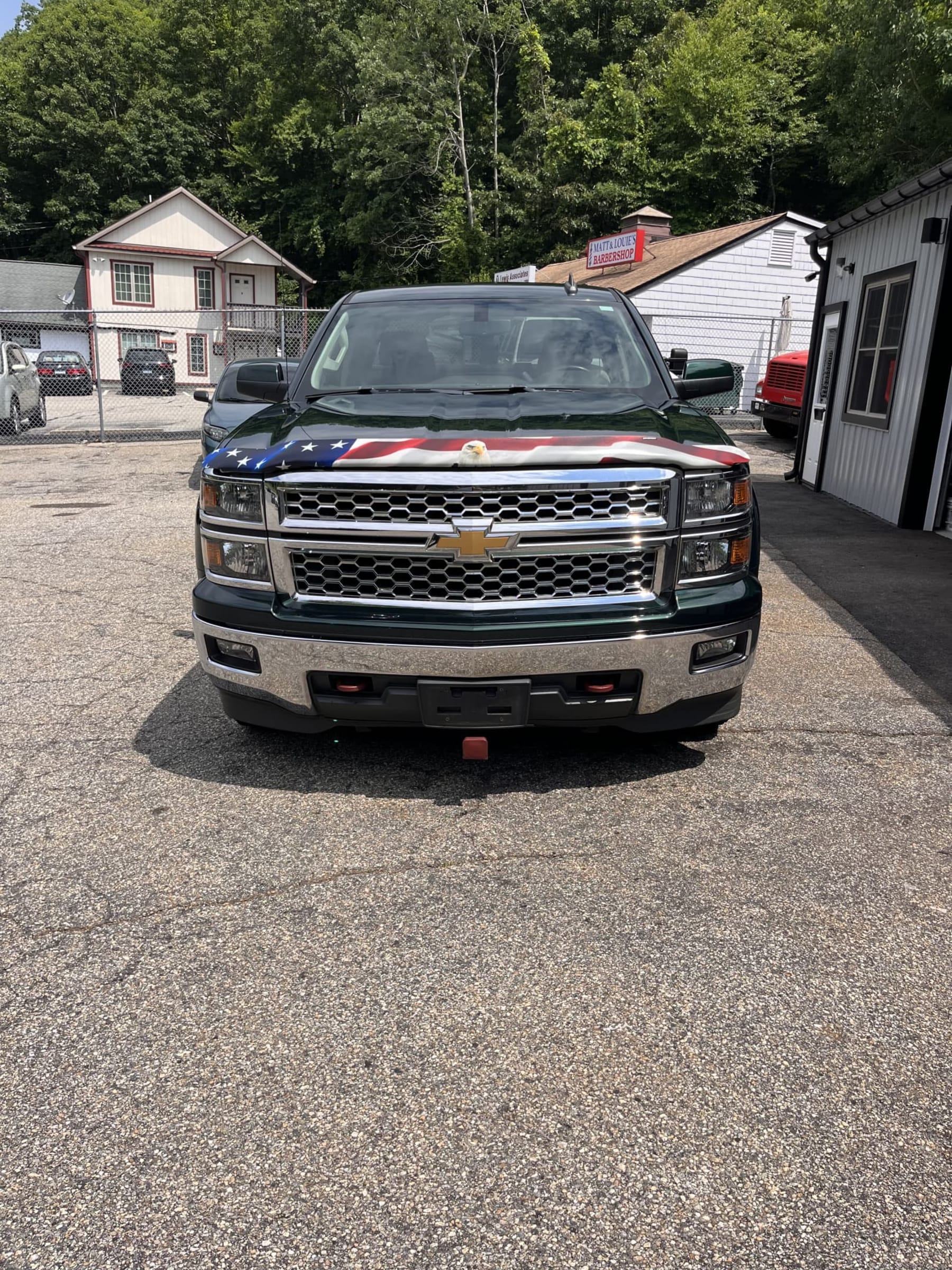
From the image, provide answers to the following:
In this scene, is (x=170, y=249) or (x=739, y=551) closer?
(x=739, y=551)

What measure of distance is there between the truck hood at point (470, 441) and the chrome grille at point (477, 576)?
1.04 feet

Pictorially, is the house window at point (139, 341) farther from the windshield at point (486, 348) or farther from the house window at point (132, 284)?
the windshield at point (486, 348)

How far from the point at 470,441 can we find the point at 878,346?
9.13 m

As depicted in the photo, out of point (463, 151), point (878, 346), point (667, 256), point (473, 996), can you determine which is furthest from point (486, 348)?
point (463, 151)

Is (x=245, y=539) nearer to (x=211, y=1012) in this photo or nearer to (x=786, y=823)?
(x=211, y=1012)

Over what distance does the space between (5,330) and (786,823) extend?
40.4 meters

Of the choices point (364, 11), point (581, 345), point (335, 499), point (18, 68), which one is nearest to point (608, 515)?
point (335, 499)

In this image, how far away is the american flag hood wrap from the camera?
3.48 m

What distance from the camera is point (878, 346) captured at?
11133mm

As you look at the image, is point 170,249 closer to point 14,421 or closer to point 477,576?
point 14,421

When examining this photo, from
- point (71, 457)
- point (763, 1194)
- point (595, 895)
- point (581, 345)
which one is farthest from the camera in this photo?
point (71, 457)

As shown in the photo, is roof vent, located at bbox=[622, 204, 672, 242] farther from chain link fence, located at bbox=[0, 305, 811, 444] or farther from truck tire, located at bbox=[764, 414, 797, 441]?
truck tire, located at bbox=[764, 414, 797, 441]

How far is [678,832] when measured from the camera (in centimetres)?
361

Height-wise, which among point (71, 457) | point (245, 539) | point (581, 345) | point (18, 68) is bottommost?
point (71, 457)
